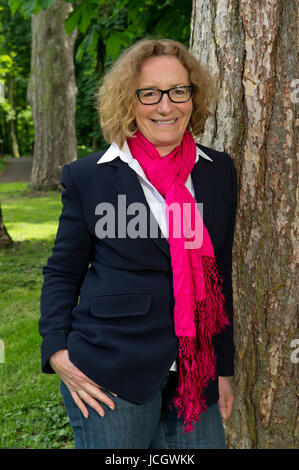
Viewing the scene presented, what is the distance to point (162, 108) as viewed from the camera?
2080mm

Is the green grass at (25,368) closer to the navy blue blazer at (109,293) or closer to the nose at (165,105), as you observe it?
the navy blue blazer at (109,293)

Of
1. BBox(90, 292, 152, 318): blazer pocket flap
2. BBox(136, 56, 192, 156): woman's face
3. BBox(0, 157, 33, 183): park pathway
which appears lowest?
BBox(0, 157, 33, 183): park pathway

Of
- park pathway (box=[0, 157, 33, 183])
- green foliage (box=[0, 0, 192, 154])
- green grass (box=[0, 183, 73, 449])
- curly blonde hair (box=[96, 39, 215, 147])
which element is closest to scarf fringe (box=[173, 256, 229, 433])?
curly blonde hair (box=[96, 39, 215, 147])

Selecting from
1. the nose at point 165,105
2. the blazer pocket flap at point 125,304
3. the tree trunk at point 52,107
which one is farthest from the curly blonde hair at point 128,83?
the tree trunk at point 52,107

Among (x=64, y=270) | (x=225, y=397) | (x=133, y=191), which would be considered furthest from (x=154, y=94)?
(x=225, y=397)

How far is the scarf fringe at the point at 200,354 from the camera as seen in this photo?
2016mm

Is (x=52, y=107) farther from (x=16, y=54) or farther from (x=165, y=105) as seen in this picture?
(x=165, y=105)

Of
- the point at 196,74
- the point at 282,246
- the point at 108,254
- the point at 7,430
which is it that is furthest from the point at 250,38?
the point at 7,430

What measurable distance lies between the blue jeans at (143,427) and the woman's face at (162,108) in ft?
3.00

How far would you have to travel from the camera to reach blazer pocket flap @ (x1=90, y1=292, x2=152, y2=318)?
196 cm

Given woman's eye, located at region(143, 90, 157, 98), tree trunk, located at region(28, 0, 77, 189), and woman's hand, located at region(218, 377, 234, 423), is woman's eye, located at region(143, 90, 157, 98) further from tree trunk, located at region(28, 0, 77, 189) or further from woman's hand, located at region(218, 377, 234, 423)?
tree trunk, located at region(28, 0, 77, 189)

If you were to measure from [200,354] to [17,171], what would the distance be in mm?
27134

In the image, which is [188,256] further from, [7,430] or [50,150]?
[50,150]

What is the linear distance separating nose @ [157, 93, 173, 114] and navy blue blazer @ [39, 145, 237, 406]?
0.25m
